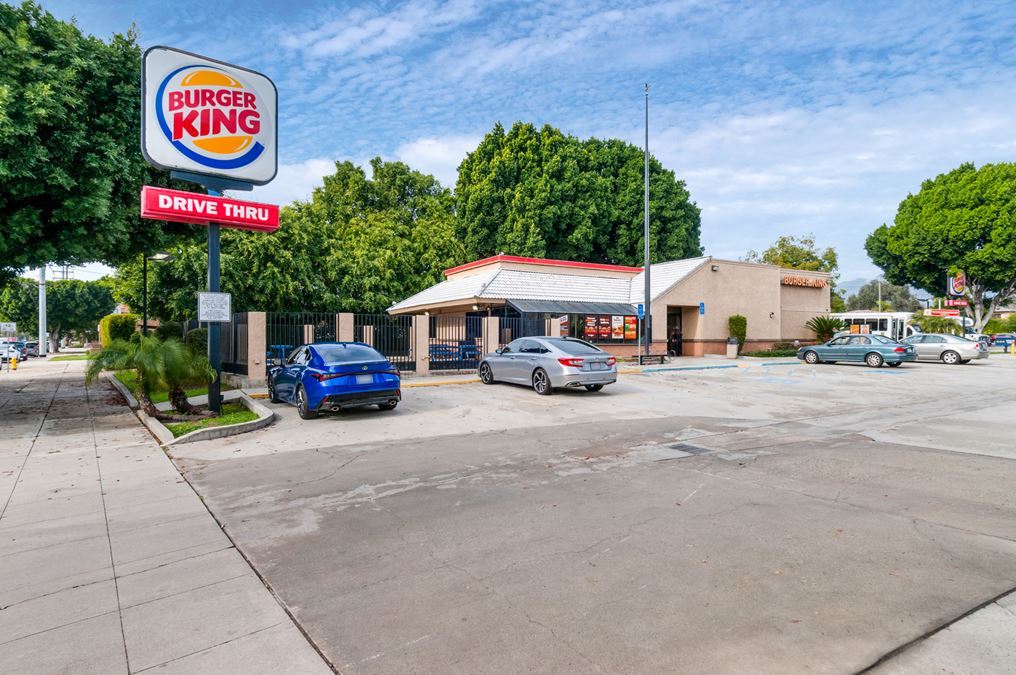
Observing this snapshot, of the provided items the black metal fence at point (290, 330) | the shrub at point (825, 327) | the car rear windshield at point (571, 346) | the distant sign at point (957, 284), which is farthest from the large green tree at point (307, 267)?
the distant sign at point (957, 284)

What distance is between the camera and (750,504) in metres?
5.73

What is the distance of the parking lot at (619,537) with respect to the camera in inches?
130

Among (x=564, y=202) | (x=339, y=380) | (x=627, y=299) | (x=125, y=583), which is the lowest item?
(x=125, y=583)

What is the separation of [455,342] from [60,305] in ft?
221

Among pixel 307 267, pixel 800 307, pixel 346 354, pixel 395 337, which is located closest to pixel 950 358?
pixel 800 307

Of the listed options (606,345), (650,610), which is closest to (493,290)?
(606,345)

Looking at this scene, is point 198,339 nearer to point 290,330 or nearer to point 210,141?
point 290,330

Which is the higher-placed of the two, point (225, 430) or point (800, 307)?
point (800, 307)

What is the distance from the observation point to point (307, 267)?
30.9m

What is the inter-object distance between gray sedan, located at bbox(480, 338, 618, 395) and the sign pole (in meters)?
7.63

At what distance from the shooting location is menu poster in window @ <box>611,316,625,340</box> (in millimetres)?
30628

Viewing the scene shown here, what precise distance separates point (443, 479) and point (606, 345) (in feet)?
79.0

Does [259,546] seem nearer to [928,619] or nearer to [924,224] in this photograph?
[928,619]

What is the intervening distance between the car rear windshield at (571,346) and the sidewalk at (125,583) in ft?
31.7
